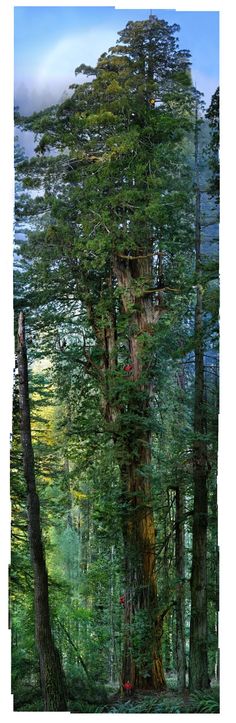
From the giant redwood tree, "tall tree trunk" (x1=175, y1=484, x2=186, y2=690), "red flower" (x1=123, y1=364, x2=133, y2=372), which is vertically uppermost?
the giant redwood tree

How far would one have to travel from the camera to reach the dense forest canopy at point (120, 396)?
5129mm

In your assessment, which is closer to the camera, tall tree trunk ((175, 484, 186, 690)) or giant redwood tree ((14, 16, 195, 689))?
tall tree trunk ((175, 484, 186, 690))

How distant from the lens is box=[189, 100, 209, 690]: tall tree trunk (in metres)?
5.13

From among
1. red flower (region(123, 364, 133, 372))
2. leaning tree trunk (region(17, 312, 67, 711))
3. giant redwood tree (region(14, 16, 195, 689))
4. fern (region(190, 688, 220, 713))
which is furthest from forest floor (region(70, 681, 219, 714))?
red flower (region(123, 364, 133, 372))

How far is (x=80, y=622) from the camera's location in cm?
514

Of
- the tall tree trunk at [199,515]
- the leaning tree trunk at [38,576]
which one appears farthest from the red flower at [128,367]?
the leaning tree trunk at [38,576]

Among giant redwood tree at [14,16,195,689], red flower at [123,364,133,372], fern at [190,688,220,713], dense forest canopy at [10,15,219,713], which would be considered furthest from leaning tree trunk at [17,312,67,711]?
fern at [190,688,220,713]

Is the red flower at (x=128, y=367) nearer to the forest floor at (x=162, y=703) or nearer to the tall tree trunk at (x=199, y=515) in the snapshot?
the tall tree trunk at (x=199, y=515)

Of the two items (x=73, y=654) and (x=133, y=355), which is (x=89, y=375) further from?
(x=73, y=654)

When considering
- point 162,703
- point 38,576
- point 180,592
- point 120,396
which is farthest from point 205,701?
point 120,396

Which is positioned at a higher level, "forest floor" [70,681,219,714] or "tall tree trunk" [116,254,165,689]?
"tall tree trunk" [116,254,165,689]

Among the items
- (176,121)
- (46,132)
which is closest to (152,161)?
(176,121)

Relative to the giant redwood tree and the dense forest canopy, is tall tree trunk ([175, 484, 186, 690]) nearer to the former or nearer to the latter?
the dense forest canopy

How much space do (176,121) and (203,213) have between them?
52cm
